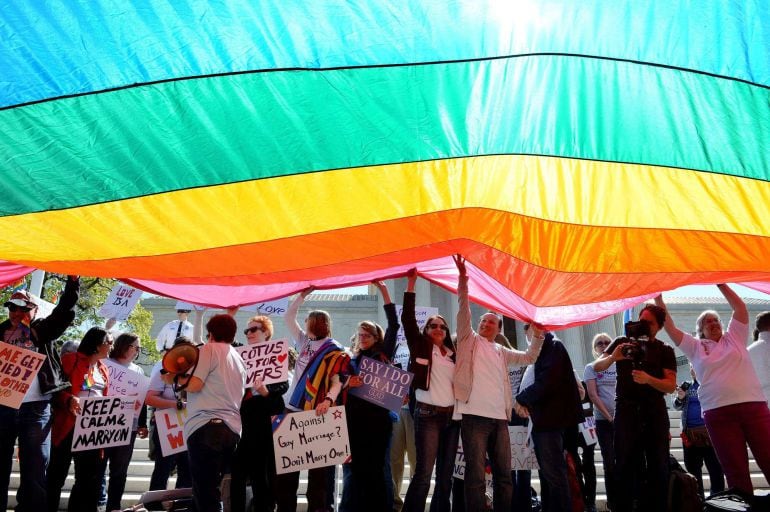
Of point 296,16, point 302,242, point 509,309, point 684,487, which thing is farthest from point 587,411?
point 296,16

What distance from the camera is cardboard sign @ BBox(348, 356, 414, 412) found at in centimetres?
583

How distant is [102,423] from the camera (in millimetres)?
5898

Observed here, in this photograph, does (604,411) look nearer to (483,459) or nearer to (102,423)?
(483,459)

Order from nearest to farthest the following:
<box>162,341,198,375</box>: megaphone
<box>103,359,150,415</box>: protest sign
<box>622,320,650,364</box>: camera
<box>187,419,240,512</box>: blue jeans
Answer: <box>187,419,240,512</box>: blue jeans → <box>162,341,198,375</box>: megaphone → <box>622,320,650,364</box>: camera → <box>103,359,150,415</box>: protest sign

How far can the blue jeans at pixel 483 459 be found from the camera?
A: 18.7 ft

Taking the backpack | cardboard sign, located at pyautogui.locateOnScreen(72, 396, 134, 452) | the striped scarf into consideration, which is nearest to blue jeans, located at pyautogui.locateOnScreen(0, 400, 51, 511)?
cardboard sign, located at pyautogui.locateOnScreen(72, 396, 134, 452)

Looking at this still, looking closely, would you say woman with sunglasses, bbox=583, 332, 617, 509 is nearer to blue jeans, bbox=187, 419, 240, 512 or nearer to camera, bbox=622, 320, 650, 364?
camera, bbox=622, 320, 650, 364

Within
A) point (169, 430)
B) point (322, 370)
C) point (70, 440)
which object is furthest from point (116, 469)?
point (322, 370)

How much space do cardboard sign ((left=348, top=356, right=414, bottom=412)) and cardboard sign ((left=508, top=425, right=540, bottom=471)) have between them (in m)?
1.74

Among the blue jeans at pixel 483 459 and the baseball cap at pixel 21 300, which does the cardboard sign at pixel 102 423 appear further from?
the blue jeans at pixel 483 459

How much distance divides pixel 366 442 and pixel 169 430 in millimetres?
1772

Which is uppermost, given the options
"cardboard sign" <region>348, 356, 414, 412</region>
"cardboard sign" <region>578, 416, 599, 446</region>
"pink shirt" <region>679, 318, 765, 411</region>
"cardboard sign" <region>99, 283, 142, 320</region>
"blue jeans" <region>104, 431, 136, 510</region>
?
"cardboard sign" <region>99, 283, 142, 320</region>

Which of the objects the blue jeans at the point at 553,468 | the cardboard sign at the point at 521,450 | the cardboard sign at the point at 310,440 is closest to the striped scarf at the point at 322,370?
the cardboard sign at the point at 310,440

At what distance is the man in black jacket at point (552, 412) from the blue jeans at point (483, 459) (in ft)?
1.45
